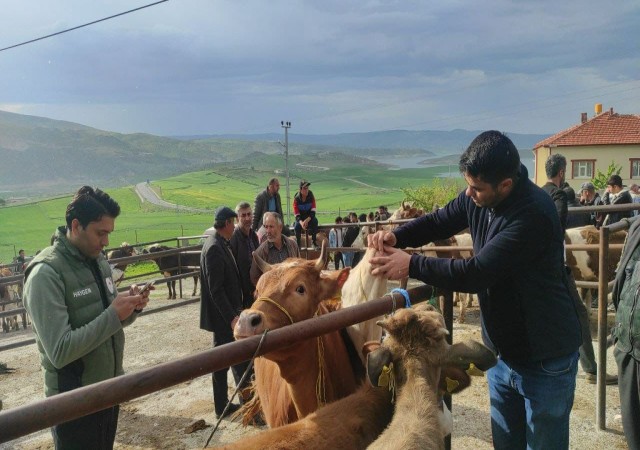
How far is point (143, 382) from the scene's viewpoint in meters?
1.63

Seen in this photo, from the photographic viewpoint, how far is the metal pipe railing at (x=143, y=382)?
4.66 ft

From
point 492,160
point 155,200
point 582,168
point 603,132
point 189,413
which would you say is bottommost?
point 155,200

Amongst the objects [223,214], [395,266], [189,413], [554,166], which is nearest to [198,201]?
[189,413]

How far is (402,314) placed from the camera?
90.7 inches

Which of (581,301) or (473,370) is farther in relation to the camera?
(581,301)

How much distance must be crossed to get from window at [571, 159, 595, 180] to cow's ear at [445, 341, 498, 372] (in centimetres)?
4981

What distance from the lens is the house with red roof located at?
44312 millimetres

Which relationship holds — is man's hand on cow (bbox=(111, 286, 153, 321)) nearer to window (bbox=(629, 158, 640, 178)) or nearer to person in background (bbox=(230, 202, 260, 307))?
person in background (bbox=(230, 202, 260, 307))

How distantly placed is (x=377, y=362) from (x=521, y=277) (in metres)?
0.82

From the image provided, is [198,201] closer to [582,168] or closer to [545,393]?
[582,168]

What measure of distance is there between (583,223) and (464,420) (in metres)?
6.30

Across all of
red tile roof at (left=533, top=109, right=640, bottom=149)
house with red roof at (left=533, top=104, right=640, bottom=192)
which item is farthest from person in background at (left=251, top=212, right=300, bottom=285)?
red tile roof at (left=533, top=109, right=640, bottom=149)

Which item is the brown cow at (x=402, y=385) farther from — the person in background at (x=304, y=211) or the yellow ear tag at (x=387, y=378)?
the person in background at (x=304, y=211)

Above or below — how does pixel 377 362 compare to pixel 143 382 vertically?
below
